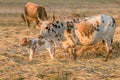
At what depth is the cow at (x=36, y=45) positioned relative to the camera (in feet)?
33.4

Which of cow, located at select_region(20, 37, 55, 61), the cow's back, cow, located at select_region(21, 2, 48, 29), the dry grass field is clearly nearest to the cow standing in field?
cow, located at select_region(21, 2, 48, 29)

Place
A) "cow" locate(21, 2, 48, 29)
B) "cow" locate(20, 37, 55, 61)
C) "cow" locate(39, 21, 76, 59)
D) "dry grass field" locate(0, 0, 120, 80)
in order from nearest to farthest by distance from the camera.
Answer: "dry grass field" locate(0, 0, 120, 80) < "cow" locate(20, 37, 55, 61) < "cow" locate(39, 21, 76, 59) < "cow" locate(21, 2, 48, 29)

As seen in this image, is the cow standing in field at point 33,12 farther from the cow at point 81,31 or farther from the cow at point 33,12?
the cow at point 81,31

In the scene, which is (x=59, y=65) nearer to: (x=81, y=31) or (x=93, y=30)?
(x=81, y=31)

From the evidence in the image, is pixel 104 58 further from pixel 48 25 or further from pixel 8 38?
pixel 8 38

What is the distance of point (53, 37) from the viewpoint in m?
10.5

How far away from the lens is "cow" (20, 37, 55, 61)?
401 inches

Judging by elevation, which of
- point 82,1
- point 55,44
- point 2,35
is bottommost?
point 82,1

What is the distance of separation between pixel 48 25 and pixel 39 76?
8.31ft

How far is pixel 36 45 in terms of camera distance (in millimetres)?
10305

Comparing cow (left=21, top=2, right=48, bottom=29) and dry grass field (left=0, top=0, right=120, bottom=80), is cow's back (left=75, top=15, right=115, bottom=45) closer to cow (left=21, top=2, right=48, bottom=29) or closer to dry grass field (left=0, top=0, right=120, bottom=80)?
dry grass field (left=0, top=0, right=120, bottom=80)

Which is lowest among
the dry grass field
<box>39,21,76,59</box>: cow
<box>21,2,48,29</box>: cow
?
<box>21,2,48,29</box>: cow

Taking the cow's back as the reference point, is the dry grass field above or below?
below

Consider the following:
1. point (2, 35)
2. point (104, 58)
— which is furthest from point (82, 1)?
point (104, 58)
